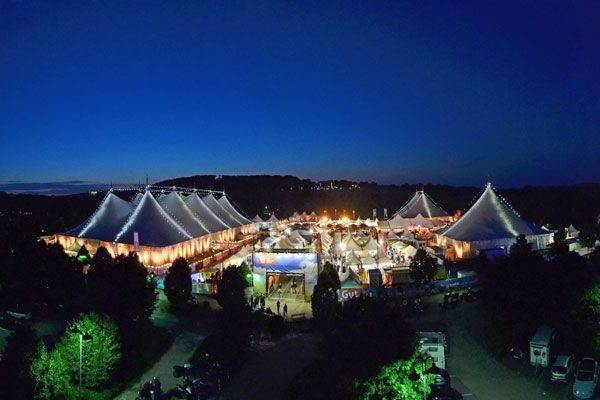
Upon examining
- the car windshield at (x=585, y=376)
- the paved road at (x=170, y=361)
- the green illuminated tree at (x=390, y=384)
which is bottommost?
the paved road at (x=170, y=361)

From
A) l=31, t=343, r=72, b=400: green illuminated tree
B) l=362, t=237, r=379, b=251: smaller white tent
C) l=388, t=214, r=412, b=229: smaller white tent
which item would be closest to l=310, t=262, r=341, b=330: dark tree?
l=362, t=237, r=379, b=251: smaller white tent

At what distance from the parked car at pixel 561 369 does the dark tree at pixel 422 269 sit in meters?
6.55

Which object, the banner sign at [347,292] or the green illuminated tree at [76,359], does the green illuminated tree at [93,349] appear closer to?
the green illuminated tree at [76,359]

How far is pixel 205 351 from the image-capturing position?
1155 cm

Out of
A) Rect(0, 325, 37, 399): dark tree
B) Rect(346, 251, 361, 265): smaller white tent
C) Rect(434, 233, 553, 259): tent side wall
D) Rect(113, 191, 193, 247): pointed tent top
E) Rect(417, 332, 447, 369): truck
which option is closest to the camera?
Rect(0, 325, 37, 399): dark tree

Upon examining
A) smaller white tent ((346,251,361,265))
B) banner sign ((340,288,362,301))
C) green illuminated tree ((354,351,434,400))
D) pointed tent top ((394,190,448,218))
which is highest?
pointed tent top ((394,190,448,218))

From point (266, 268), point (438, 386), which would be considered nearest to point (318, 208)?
point (266, 268)

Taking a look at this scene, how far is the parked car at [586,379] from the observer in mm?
8734

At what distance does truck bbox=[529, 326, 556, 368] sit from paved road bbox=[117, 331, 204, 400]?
7.71 m

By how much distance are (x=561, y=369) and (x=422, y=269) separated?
6898mm

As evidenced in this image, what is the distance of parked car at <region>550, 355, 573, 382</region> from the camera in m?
9.55

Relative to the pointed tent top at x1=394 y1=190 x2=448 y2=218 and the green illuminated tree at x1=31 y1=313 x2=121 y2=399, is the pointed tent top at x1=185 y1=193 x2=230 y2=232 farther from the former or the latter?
the green illuminated tree at x1=31 y1=313 x2=121 y2=399

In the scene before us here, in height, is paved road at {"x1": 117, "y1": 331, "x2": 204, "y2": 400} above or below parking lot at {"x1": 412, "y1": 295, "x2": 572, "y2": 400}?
below

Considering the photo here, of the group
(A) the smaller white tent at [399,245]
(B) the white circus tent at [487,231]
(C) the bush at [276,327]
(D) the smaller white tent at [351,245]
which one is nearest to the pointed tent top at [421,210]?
(B) the white circus tent at [487,231]
